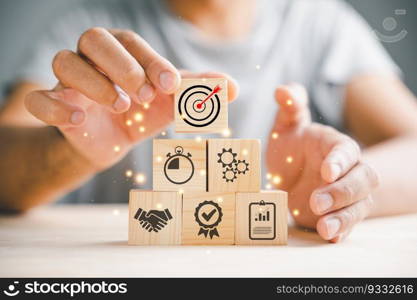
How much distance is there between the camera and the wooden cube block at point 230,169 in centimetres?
90

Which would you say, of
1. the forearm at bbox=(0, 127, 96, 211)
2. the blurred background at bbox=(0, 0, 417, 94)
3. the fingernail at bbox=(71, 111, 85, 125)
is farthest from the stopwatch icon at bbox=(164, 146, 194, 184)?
the blurred background at bbox=(0, 0, 417, 94)

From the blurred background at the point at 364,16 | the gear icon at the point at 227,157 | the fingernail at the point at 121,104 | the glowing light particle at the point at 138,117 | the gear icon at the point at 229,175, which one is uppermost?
the blurred background at the point at 364,16

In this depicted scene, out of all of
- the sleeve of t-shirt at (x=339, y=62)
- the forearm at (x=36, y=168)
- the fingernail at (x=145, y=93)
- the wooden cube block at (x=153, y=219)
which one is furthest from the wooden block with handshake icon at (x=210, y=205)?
the sleeve of t-shirt at (x=339, y=62)

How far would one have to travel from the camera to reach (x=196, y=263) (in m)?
0.74

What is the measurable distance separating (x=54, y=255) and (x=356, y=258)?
0.50 metres

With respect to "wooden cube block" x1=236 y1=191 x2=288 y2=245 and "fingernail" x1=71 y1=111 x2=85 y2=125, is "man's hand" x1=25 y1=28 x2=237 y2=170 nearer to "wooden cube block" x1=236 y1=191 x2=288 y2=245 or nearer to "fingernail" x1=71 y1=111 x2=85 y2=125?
"fingernail" x1=71 y1=111 x2=85 y2=125

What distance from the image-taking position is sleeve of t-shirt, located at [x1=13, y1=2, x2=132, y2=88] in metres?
1.72

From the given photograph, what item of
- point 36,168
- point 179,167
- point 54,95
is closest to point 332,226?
point 179,167

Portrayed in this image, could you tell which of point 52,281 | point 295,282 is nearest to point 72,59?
point 52,281

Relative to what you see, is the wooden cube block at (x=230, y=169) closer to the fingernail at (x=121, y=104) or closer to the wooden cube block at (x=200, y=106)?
the wooden cube block at (x=200, y=106)

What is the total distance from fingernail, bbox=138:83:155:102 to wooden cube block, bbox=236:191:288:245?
252 mm

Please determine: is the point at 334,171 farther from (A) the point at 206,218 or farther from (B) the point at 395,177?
(B) the point at 395,177

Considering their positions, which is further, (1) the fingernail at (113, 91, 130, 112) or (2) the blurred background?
(2) the blurred background

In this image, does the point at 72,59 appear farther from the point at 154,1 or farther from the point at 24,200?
the point at 154,1
